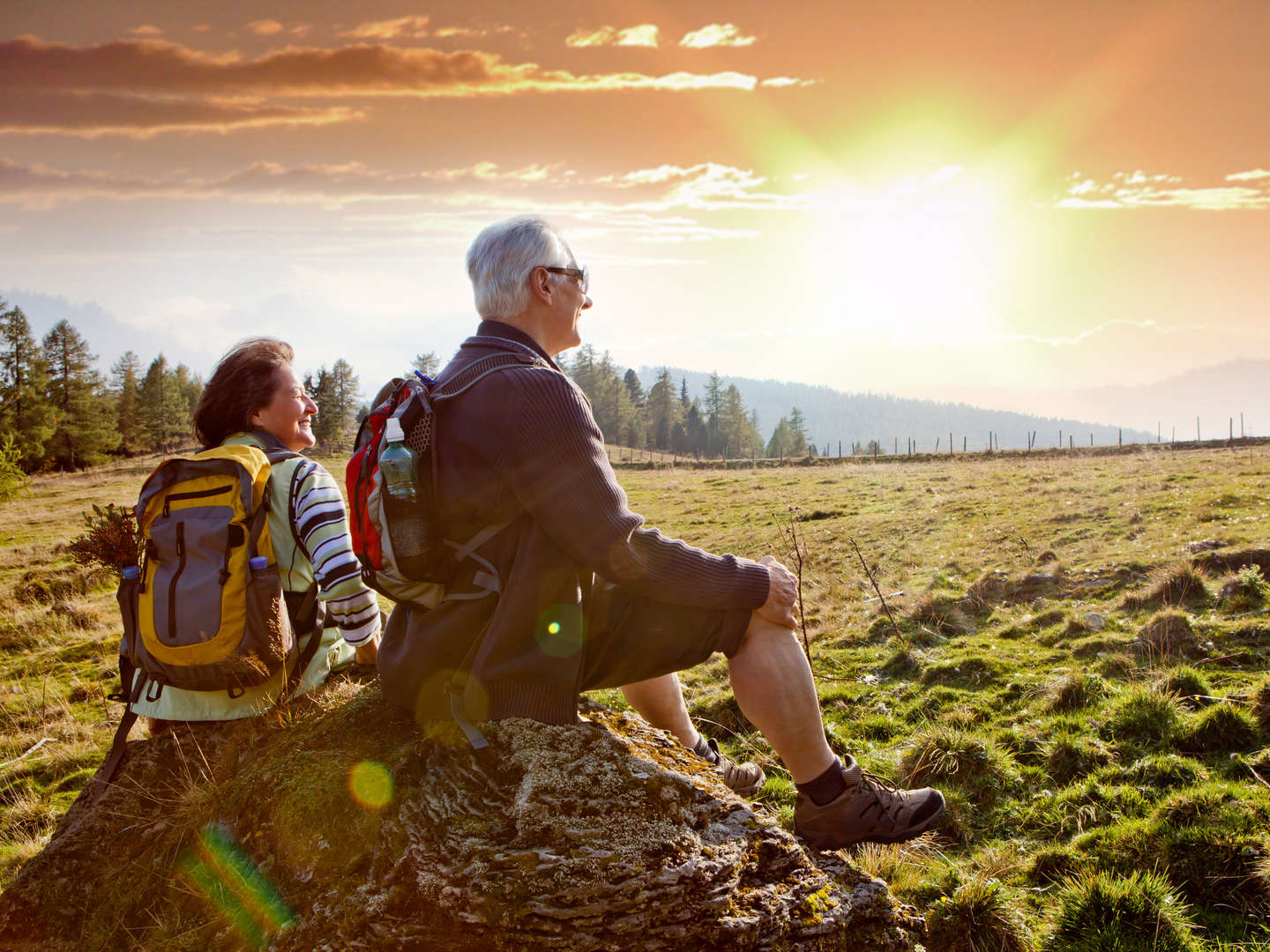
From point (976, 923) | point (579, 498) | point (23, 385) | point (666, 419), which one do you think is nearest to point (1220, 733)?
point (976, 923)

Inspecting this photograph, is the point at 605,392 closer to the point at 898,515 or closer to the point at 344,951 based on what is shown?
the point at 898,515

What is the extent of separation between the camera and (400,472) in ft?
9.21

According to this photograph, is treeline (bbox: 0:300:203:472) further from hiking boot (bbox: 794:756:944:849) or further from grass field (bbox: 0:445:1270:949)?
hiking boot (bbox: 794:756:944:849)

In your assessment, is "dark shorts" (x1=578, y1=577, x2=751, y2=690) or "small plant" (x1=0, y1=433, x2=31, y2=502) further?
"small plant" (x1=0, y1=433, x2=31, y2=502)

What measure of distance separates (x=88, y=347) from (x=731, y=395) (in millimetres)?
70749

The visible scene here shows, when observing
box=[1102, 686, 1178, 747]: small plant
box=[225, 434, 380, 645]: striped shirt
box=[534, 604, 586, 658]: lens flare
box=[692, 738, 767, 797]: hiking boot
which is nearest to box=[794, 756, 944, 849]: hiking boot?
box=[692, 738, 767, 797]: hiking boot

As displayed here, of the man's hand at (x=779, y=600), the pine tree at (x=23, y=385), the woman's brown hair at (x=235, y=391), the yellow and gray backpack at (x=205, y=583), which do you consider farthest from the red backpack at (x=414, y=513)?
the pine tree at (x=23, y=385)

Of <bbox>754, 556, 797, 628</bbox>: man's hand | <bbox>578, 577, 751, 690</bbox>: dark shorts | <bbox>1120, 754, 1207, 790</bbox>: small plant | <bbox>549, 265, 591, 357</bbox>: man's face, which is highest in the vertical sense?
<bbox>549, 265, 591, 357</bbox>: man's face

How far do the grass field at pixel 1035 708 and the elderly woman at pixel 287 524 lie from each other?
1.92 meters

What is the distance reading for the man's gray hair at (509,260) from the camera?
130 inches

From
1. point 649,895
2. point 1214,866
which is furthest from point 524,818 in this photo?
point 1214,866

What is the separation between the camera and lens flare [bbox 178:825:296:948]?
2607 millimetres

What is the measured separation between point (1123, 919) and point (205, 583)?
456 cm

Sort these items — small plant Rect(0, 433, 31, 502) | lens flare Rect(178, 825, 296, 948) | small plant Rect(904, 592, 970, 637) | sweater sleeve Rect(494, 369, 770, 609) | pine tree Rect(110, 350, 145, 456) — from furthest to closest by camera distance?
pine tree Rect(110, 350, 145, 456), small plant Rect(0, 433, 31, 502), small plant Rect(904, 592, 970, 637), sweater sleeve Rect(494, 369, 770, 609), lens flare Rect(178, 825, 296, 948)
